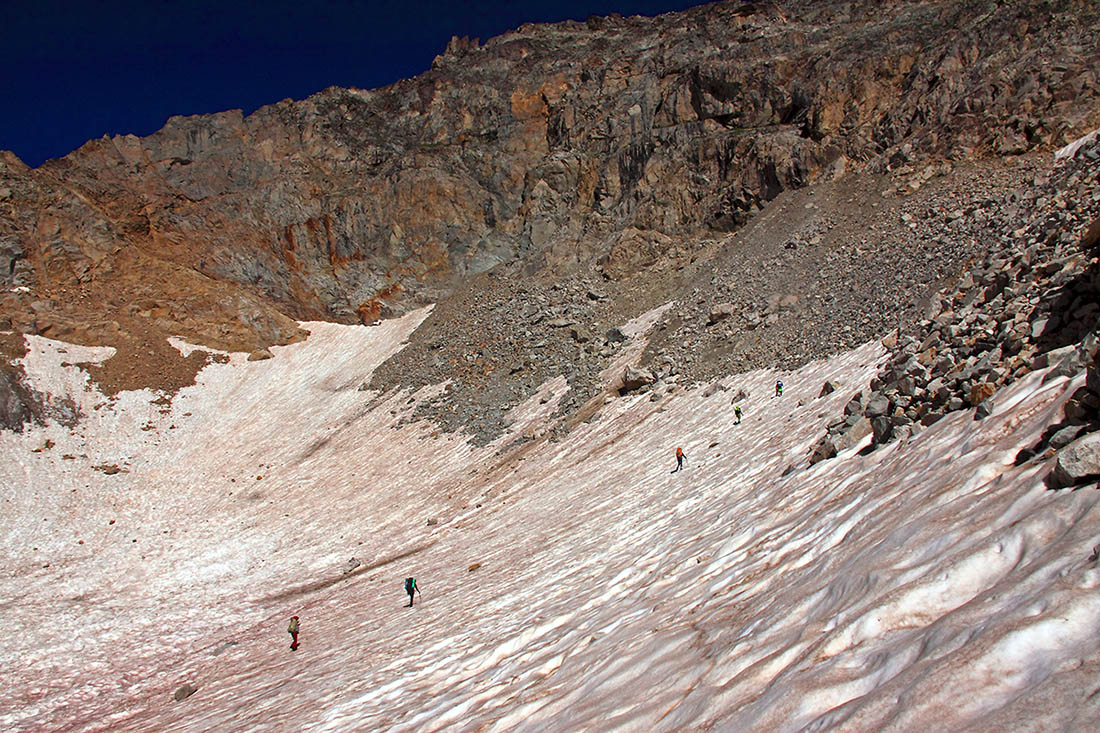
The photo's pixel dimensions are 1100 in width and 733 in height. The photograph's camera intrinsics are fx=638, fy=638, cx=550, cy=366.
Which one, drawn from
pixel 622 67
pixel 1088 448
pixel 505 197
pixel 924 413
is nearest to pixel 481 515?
pixel 924 413

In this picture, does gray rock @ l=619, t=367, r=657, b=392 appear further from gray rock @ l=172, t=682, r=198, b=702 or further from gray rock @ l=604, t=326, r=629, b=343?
gray rock @ l=172, t=682, r=198, b=702

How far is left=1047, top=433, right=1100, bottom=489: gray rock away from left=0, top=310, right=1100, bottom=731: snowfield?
0.37 feet

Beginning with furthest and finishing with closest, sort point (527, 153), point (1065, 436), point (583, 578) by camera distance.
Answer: point (527, 153)
point (583, 578)
point (1065, 436)

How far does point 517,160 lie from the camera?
5553cm

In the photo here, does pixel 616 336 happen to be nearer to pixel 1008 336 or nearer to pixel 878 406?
pixel 878 406

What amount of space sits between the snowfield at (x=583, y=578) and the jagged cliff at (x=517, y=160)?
1552 cm

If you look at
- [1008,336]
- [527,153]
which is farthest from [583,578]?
[527,153]

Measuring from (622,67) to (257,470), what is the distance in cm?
4335

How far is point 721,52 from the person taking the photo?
47031 mm

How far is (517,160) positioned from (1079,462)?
55719 millimetres

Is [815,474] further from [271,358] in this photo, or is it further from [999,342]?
[271,358]

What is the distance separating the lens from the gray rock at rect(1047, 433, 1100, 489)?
3.21m

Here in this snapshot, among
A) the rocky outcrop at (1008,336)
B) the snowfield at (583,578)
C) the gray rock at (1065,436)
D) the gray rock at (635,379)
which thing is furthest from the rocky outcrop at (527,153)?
the gray rock at (1065,436)

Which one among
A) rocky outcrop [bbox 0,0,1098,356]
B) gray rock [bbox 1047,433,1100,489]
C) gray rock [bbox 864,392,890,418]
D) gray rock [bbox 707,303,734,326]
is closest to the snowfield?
gray rock [bbox 1047,433,1100,489]
